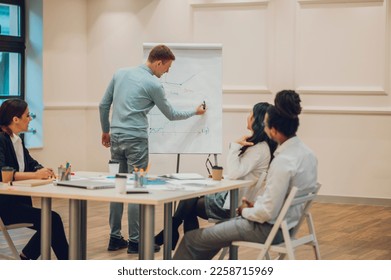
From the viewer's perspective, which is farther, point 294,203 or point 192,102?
point 192,102

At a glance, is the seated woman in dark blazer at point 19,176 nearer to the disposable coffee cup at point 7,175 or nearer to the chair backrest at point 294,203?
the disposable coffee cup at point 7,175

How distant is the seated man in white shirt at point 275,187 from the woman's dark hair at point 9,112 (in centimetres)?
144

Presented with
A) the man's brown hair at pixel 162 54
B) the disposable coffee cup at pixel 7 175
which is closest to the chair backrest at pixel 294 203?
the disposable coffee cup at pixel 7 175

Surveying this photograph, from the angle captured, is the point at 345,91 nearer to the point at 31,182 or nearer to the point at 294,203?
the point at 294,203

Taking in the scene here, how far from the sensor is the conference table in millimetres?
3801

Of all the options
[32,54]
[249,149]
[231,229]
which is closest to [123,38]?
[32,54]

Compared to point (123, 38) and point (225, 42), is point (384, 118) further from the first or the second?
point (123, 38)

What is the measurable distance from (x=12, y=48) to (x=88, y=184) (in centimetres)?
502

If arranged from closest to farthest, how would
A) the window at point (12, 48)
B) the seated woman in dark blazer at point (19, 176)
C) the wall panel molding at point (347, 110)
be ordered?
the seated woman in dark blazer at point (19, 176) → the wall panel molding at point (347, 110) → the window at point (12, 48)

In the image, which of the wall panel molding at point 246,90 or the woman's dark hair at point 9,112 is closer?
the woman's dark hair at point 9,112

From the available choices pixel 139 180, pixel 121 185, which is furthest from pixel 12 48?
pixel 121 185

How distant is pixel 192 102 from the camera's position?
6852 mm

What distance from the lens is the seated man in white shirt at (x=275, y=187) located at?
3.78 meters
